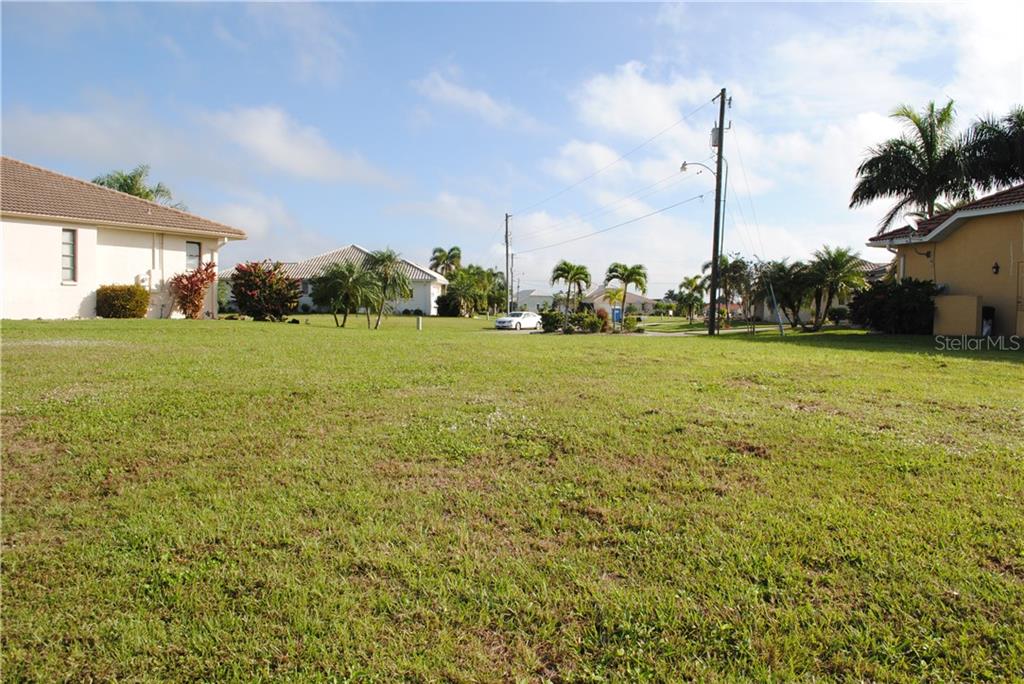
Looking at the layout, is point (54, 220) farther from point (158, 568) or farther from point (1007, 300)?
point (1007, 300)

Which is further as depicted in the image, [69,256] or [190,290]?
[190,290]

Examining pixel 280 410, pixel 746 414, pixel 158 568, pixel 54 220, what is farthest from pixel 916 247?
pixel 54 220

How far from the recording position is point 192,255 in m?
26.3

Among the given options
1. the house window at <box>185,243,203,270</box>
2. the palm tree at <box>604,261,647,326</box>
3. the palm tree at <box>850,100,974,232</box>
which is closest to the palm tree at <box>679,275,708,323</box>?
the palm tree at <box>604,261,647,326</box>

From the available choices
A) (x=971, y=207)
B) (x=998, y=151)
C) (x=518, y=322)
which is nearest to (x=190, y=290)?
(x=518, y=322)

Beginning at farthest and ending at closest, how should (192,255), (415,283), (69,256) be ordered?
(415,283) < (192,255) < (69,256)

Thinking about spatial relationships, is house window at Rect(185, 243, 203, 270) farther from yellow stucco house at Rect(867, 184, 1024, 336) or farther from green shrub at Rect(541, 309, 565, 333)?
yellow stucco house at Rect(867, 184, 1024, 336)

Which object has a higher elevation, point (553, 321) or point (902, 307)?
point (902, 307)

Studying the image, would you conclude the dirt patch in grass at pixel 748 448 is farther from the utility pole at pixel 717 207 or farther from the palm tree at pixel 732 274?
the palm tree at pixel 732 274

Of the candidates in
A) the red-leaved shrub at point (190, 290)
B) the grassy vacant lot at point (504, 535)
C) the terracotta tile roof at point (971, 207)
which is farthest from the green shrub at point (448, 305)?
the grassy vacant lot at point (504, 535)

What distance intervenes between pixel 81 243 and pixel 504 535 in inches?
987

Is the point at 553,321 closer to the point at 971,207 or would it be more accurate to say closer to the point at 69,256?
the point at 971,207

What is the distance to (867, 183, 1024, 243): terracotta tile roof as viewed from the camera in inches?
757

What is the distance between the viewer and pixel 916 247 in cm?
2409
